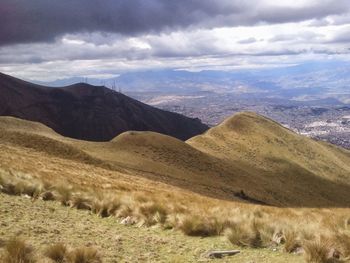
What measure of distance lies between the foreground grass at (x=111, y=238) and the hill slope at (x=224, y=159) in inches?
751

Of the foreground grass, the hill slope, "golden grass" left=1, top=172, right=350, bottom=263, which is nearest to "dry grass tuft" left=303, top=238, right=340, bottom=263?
"golden grass" left=1, top=172, right=350, bottom=263

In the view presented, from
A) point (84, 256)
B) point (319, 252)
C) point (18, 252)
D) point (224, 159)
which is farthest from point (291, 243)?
point (224, 159)

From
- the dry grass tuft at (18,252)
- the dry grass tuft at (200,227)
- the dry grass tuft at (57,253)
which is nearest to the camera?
the dry grass tuft at (18,252)

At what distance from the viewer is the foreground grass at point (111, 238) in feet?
33.7

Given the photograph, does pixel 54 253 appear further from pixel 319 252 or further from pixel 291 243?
pixel 319 252

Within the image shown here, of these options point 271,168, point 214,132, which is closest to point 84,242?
point 271,168

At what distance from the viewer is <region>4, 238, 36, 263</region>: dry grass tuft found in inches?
339

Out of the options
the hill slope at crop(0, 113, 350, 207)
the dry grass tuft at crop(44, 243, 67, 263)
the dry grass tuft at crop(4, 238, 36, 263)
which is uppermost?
the dry grass tuft at crop(4, 238, 36, 263)

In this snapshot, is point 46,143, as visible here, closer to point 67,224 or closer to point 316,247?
point 67,224

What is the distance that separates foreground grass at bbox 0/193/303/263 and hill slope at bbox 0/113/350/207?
19077mm

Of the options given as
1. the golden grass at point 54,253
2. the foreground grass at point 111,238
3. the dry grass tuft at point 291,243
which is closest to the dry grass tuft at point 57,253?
the golden grass at point 54,253

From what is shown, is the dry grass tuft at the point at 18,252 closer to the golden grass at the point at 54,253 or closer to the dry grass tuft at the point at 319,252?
the golden grass at the point at 54,253

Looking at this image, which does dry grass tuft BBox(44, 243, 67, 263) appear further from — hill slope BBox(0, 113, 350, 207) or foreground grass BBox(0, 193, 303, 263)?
hill slope BBox(0, 113, 350, 207)

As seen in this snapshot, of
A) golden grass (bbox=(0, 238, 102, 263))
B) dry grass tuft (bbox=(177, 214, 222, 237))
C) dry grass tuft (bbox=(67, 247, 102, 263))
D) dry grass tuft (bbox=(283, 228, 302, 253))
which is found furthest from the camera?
dry grass tuft (bbox=(177, 214, 222, 237))
